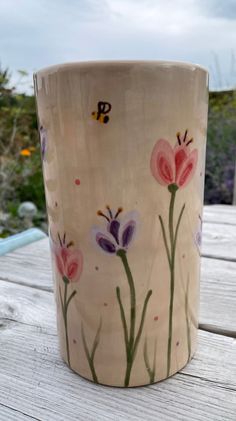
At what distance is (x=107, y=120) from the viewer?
1.02 ft

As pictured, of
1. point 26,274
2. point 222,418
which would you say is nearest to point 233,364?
point 222,418

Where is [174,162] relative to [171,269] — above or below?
above

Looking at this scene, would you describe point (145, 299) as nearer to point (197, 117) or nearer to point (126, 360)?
point (126, 360)

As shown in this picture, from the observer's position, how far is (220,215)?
3.32ft

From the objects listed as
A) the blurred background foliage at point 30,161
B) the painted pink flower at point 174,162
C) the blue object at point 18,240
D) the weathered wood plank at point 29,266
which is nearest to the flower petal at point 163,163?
the painted pink flower at point 174,162

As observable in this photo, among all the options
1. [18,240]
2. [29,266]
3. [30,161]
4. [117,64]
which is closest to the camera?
[117,64]

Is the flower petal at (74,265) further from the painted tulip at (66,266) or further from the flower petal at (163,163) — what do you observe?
the flower petal at (163,163)

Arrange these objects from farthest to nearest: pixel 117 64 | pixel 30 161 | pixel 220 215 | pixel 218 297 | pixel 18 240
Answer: pixel 30 161 → pixel 220 215 → pixel 18 240 → pixel 218 297 → pixel 117 64

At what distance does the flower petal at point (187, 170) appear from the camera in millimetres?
344

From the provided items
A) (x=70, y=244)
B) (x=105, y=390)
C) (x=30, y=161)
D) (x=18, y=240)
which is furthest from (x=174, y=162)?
(x=30, y=161)

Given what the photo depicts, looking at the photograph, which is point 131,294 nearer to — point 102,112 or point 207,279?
point 102,112

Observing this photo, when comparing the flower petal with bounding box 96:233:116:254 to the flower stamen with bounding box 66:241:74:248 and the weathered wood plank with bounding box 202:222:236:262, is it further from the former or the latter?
the weathered wood plank with bounding box 202:222:236:262

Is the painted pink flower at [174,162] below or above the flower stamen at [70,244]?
above

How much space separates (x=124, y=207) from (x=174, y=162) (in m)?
0.06
